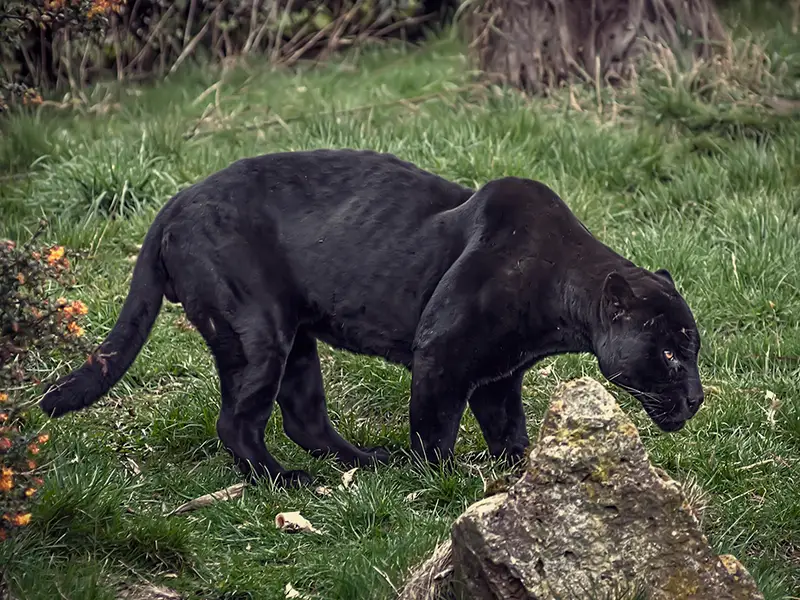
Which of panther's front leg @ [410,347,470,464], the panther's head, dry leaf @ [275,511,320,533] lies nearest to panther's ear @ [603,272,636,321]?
the panther's head

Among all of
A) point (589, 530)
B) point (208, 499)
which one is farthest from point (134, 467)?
point (589, 530)

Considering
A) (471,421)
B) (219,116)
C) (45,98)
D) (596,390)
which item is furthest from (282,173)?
(45,98)

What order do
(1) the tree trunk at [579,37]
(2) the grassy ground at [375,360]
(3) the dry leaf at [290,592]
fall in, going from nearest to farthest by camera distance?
(3) the dry leaf at [290,592] < (2) the grassy ground at [375,360] < (1) the tree trunk at [579,37]

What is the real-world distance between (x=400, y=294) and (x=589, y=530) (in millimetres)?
1493

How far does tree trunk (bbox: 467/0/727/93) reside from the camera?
8.49 meters

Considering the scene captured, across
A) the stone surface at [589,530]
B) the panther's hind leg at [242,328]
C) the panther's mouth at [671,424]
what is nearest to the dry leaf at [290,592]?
the stone surface at [589,530]

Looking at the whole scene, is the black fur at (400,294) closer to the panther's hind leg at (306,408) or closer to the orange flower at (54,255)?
the panther's hind leg at (306,408)

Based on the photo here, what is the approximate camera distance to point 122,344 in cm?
451

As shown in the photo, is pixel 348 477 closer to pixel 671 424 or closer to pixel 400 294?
pixel 400 294

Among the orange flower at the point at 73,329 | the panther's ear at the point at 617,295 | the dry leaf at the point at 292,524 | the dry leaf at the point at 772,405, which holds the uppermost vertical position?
the orange flower at the point at 73,329

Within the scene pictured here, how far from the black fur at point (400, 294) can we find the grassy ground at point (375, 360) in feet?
0.99

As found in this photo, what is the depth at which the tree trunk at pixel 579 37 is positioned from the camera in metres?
8.49

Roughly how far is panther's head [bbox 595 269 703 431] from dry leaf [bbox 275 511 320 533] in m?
1.21

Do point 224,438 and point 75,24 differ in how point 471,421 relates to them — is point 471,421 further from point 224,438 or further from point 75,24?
point 75,24
